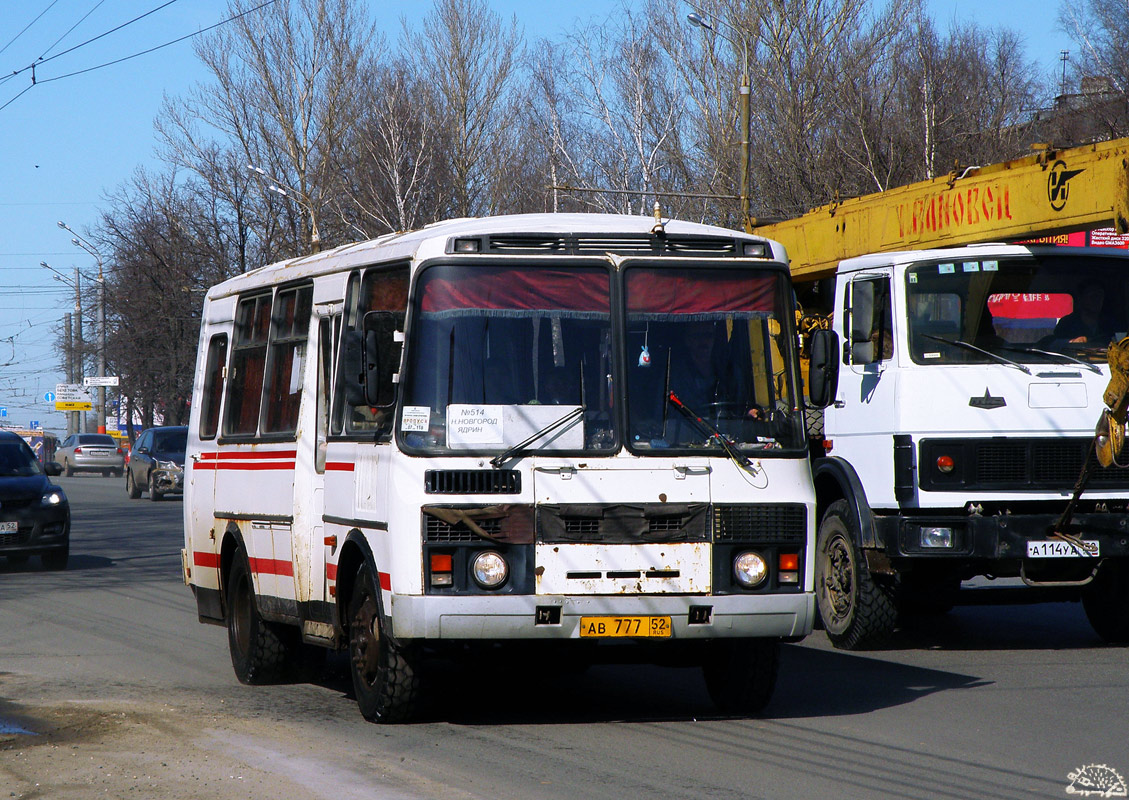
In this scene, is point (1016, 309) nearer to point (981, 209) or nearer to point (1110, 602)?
point (981, 209)

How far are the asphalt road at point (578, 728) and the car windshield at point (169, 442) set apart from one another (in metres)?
25.8

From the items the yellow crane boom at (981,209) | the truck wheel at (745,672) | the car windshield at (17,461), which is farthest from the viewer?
the car windshield at (17,461)

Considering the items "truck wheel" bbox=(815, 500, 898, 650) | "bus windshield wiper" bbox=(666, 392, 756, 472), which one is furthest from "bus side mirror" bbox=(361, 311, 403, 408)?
"truck wheel" bbox=(815, 500, 898, 650)

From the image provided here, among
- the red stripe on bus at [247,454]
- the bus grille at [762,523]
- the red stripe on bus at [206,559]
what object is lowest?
the red stripe on bus at [206,559]

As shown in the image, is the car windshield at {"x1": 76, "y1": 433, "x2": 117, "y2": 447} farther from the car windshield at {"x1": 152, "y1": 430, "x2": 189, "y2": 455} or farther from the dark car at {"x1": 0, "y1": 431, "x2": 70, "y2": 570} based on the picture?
the dark car at {"x1": 0, "y1": 431, "x2": 70, "y2": 570}

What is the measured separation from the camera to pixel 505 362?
7.90 m

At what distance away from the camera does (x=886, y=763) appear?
7.17 m

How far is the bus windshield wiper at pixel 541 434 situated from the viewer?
25.4 ft

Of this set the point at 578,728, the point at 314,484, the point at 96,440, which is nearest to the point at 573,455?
the point at 578,728

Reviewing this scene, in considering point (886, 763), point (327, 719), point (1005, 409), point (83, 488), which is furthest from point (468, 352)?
point (83, 488)

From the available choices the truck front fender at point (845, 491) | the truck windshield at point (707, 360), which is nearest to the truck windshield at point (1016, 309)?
the truck front fender at point (845, 491)

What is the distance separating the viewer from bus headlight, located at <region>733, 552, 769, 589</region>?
7.89 m

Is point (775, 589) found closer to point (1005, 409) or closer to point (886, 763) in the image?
point (886, 763)

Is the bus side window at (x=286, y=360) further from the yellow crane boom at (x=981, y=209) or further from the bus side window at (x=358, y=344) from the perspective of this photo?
the yellow crane boom at (x=981, y=209)
